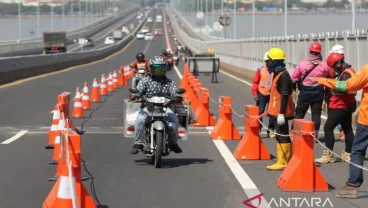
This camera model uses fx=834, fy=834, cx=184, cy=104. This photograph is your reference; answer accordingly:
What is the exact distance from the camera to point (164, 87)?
42.5ft

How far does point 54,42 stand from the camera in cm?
9375

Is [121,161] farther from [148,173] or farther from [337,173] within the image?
[337,173]

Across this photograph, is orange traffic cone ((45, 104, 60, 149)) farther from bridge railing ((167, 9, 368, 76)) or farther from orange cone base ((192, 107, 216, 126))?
bridge railing ((167, 9, 368, 76))

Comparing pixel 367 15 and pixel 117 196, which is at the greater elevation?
pixel 367 15

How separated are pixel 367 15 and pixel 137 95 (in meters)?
16.9

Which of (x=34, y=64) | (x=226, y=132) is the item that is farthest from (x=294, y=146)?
(x=34, y=64)

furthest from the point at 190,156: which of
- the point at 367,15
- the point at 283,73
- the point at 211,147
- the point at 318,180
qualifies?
the point at 367,15

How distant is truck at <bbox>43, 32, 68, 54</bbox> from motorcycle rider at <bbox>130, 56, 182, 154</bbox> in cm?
8087

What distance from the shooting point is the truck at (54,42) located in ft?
306

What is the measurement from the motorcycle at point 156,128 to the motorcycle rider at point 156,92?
0.27ft

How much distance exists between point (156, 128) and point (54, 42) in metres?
83.1

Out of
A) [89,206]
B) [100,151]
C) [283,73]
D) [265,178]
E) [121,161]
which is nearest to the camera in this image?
[89,206]

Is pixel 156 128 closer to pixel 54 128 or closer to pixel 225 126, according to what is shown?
pixel 54 128

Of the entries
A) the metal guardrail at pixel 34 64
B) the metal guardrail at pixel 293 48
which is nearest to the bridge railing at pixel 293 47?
the metal guardrail at pixel 293 48
